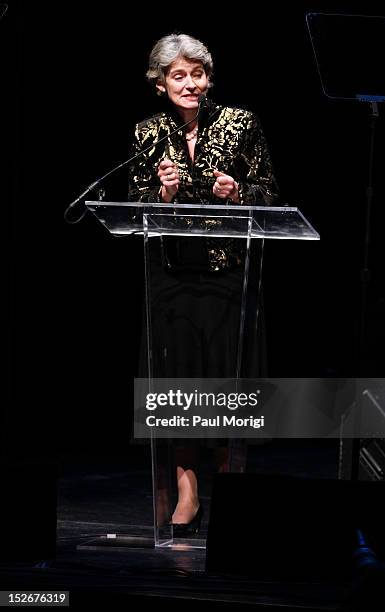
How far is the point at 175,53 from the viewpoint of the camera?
344cm

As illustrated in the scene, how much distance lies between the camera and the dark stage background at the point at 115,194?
549cm

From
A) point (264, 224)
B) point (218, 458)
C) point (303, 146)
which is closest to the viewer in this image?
point (264, 224)

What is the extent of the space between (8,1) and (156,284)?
8.21ft

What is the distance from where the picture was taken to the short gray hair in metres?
3.43

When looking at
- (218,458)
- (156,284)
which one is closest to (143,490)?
(218,458)

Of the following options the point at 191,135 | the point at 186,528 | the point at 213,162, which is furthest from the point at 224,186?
the point at 186,528

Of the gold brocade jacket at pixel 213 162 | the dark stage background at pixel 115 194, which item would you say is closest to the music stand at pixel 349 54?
the gold brocade jacket at pixel 213 162

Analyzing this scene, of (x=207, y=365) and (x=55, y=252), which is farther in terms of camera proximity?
(x=55, y=252)

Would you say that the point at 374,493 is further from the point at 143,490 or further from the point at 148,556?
the point at 143,490

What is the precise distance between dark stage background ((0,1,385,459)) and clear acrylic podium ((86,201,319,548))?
1.74m

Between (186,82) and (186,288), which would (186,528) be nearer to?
(186,288)

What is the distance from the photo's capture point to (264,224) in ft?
10.5

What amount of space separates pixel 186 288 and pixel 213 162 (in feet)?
1.29

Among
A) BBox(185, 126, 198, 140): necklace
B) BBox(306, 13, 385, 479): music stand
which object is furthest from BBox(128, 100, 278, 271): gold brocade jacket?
BBox(306, 13, 385, 479): music stand
